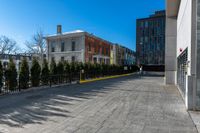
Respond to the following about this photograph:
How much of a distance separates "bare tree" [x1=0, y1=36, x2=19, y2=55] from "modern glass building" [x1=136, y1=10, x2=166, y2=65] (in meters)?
36.9

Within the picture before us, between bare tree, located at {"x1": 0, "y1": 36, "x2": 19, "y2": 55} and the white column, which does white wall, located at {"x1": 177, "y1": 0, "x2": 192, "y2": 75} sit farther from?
bare tree, located at {"x1": 0, "y1": 36, "x2": 19, "y2": 55}

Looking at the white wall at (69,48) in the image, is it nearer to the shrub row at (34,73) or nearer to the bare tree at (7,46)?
the shrub row at (34,73)

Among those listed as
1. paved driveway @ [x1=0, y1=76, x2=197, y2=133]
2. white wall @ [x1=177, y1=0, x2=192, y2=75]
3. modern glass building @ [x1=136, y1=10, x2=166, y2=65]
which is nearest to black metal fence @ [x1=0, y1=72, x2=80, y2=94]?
paved driveway @ [x1=0, y1=76, x2=197, y2=133]

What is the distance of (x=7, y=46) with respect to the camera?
47656mm

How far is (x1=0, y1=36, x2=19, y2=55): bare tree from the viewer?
152 ft

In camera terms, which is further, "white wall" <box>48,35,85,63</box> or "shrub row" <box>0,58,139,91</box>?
"white wall" <box>48,35,85,63</box>

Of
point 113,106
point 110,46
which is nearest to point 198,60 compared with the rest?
point 113,106

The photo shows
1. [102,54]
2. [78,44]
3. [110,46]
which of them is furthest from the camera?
[110,46]

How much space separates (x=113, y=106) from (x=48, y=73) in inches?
341

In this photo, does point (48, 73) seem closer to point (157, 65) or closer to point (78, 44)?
point (78, 44)

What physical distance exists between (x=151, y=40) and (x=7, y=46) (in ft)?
138

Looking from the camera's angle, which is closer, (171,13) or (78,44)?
(171,13)

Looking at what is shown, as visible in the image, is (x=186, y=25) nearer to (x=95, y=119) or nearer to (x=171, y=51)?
(x=95, y=119)

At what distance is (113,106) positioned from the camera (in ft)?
23.4
